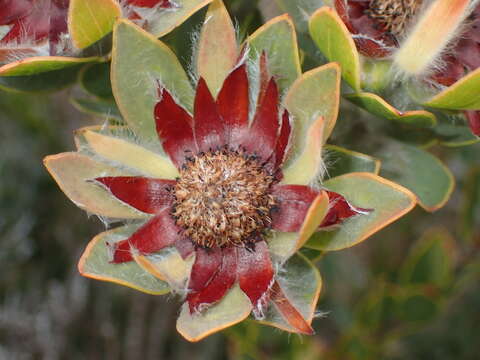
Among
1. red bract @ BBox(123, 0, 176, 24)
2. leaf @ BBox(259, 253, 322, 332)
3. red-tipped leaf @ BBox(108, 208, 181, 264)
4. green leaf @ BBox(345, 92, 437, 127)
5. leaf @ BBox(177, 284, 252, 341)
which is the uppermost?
red bract @ BBox(123, 0, 176, 24)

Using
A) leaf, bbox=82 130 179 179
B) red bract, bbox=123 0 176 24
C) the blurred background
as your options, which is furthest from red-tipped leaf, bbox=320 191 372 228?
the blurred background

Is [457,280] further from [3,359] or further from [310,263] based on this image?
[3,359]

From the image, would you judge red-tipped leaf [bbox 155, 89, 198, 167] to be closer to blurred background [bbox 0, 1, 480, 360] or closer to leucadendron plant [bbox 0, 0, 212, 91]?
leucadendron plant [bbox 0, 0, 212, 91]

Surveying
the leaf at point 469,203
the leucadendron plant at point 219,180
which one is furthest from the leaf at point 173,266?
the leaf at point 469,203

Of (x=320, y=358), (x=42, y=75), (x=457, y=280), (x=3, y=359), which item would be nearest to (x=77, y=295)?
(x=3, y=359)

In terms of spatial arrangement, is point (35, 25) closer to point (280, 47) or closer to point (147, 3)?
point (147, 3)

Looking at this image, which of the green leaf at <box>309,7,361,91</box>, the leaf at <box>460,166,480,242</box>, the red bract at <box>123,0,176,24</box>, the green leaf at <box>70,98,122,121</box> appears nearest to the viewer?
the green leaf at <box>309,7,361,91</box>

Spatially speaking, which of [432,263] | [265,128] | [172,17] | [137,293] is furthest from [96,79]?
[432,263]
